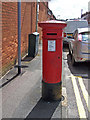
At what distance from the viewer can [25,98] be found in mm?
4227

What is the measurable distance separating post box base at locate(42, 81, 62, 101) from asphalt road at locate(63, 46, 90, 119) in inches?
14.4

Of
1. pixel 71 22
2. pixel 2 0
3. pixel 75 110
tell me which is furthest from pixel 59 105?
pixel 71 22

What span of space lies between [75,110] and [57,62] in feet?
3.74

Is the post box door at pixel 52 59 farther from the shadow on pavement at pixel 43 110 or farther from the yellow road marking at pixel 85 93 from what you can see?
the yellow road marking at pixel 85 93

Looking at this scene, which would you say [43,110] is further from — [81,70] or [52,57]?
[81,70]

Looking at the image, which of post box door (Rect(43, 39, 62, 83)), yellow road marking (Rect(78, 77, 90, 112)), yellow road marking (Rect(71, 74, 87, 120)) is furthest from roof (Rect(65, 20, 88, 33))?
post box door (Rect(43, 39, 62, 83))

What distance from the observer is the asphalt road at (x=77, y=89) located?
12.2 feet

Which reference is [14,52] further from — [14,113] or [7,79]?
[14,113]

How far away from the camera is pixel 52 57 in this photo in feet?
12.7

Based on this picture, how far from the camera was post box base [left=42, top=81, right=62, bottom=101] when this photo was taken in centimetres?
401

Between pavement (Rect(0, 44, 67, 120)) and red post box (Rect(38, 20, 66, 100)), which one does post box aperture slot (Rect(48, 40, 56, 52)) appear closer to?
red post box (Rect(38, 20, 66, 100))

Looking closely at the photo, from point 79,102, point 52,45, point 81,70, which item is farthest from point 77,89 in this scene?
point 81,70

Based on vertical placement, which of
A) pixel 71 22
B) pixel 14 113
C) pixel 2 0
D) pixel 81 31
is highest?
pixel 71 22

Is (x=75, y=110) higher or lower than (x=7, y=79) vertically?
lower
